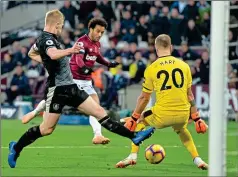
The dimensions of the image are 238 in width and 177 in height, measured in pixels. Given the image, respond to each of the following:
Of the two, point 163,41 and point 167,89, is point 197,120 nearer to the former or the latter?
point 167,89

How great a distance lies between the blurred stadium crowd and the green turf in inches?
192

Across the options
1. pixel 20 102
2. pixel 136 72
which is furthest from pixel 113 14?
pixel 20 102

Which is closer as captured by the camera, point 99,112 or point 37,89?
point 99,112

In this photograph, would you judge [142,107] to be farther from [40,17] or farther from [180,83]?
[40,17]

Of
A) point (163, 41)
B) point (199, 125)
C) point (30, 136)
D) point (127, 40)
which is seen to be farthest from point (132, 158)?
point (127, 40)

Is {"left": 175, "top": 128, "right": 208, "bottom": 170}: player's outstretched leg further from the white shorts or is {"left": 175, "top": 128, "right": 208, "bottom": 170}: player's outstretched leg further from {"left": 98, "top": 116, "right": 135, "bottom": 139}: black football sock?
the white shorts

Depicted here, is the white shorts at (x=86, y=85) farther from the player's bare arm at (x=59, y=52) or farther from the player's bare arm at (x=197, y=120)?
the player's bare arm at (x=59, y=52)

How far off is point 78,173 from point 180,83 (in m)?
1.74

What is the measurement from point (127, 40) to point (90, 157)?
485 inches

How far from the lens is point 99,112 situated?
9.16 m

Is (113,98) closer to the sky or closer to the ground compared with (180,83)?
closer to the ground

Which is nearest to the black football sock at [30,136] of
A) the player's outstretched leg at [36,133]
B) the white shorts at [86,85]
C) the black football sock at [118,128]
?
the player's outstretched leg at [36,133]

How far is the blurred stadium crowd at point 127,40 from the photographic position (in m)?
21.1

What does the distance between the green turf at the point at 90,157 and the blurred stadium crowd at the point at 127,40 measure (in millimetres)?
4889
